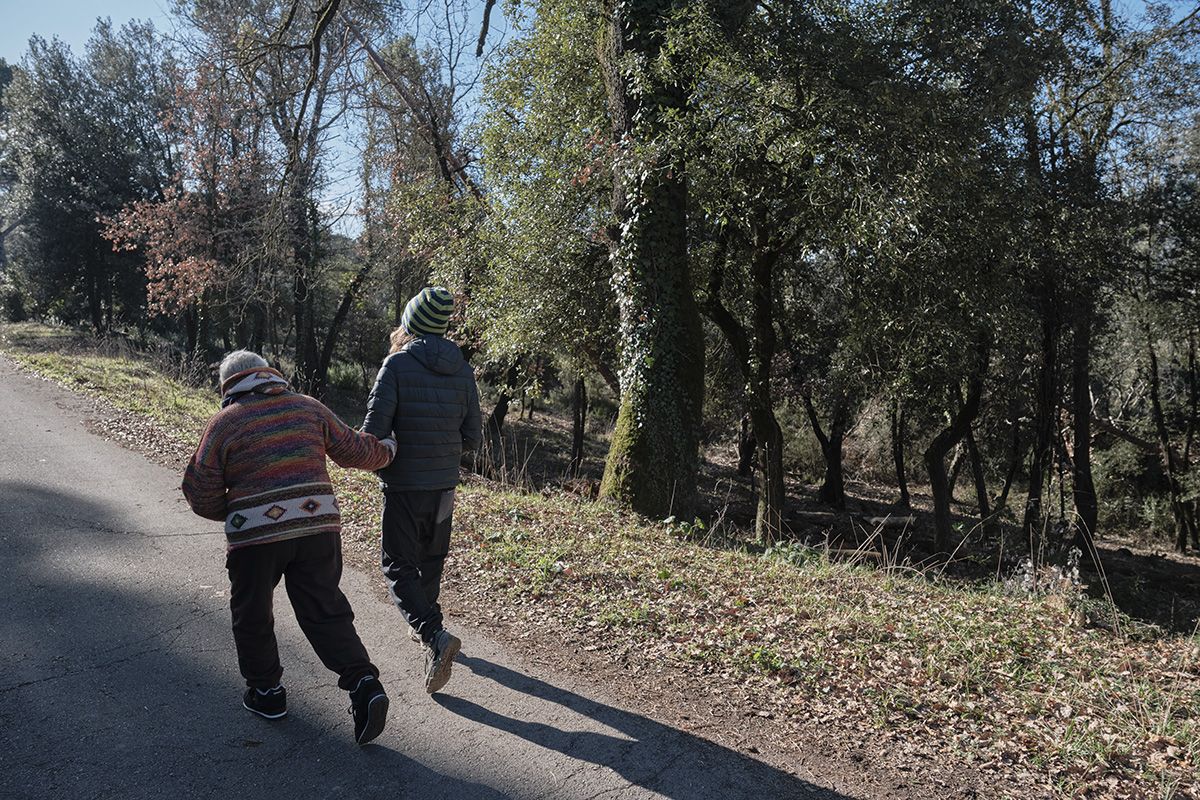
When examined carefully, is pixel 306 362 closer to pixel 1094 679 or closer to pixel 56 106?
pixel 56 106

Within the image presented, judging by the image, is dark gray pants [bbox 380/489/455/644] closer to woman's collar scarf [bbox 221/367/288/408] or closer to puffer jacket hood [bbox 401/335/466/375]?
puffer jacket hood [bbox 401/335/466/375]

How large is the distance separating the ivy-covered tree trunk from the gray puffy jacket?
453 centimetres

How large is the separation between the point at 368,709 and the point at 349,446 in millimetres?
1196

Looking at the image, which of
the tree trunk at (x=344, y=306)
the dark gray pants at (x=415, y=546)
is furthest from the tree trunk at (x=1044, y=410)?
the tree trunk at (x=344, y=306)

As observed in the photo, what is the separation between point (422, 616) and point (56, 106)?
107 feet

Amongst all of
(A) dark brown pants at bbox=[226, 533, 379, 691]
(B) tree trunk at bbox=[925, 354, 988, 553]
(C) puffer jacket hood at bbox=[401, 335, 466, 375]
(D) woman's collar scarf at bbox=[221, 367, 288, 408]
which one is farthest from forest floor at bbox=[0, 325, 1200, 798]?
(B) tree trunk at bbox=[925, 354, 988, 553]

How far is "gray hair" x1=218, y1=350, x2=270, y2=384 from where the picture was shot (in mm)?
3410

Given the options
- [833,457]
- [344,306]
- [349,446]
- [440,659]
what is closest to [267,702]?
[440,659]

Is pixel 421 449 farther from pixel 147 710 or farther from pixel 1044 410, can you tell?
pixel 1044 410

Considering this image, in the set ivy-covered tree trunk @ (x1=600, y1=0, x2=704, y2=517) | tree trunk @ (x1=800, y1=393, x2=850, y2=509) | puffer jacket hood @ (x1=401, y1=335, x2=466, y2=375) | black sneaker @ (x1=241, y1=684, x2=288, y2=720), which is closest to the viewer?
black sneaker @ (x1=241, y1=684, x2=288, y2=720)

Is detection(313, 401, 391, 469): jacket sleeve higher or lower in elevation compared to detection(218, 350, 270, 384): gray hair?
lower

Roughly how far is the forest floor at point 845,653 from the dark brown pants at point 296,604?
148cm

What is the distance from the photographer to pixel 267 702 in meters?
Result: 3.52

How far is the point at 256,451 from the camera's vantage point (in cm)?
330
